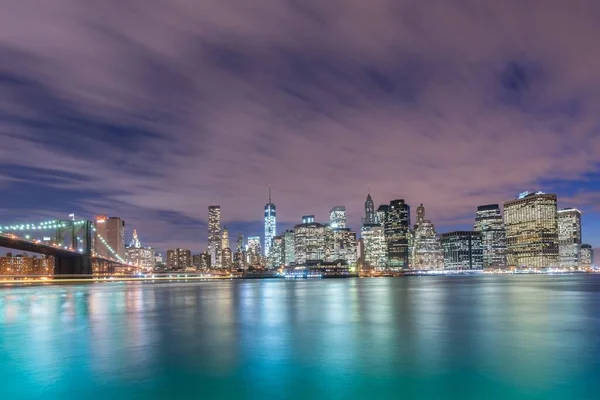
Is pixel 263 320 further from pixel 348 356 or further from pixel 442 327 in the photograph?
pixel 348 356

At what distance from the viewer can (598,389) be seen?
47.7ft

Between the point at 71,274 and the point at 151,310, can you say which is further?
the point at 71,274

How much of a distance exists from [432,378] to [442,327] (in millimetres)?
13242

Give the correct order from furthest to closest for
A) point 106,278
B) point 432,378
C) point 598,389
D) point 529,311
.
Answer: point 106,278 < point 529,311 < point 432,378 < point 598,389

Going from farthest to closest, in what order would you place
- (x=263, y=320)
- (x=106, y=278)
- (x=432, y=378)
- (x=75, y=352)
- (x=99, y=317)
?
(x=106, y=278) → (x=99, y=317) → (x=263, y=320) → (x=75, y=352) → (x=432, y=378)

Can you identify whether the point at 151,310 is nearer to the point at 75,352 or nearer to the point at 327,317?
the point at 327,317

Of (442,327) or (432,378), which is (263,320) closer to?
(442,327)

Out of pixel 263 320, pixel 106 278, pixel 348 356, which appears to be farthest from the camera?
pixel 106 278

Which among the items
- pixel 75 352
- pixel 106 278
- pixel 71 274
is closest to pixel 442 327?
pixel 75 352

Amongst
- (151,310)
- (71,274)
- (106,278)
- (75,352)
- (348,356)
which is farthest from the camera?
(106,278)

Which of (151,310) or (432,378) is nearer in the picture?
(432,378)

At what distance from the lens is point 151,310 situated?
41.7 meters

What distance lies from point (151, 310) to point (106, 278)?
110155mm

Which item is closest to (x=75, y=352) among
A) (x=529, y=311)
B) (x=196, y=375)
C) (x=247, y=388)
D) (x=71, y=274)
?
(x=196, y=375)
